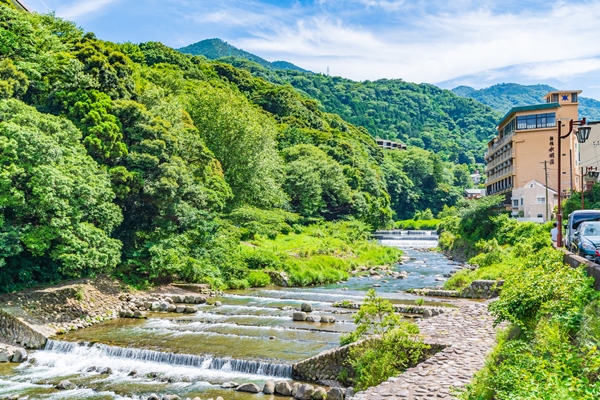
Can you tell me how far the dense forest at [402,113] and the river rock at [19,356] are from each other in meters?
139

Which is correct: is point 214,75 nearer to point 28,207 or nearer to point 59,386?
point 28,207

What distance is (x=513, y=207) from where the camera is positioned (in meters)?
57.4

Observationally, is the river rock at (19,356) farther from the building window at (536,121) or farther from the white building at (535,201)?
the building window at (536,121)

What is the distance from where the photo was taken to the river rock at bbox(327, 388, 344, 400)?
1316 centimetres

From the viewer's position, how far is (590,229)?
54.6 ft

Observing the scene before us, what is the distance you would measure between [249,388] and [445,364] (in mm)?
5810

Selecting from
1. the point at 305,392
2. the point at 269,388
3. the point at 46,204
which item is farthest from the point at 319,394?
the point at 46,204

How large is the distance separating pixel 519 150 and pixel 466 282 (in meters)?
36.3

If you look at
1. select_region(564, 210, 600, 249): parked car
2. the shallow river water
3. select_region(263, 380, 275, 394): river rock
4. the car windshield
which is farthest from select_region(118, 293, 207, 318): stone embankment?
select_region(564, 210, 600, 249): parked car

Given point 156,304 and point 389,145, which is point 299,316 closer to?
point 156,304

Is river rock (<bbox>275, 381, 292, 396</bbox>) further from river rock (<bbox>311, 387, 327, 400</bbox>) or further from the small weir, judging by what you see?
the small weir

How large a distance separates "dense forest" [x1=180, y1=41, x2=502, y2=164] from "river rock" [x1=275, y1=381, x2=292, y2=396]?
142918 mm

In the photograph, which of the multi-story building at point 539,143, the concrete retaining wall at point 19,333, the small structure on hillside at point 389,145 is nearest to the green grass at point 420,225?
the multi-story building at point 539,143

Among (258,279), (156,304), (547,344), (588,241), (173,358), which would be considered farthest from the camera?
(258,279)
